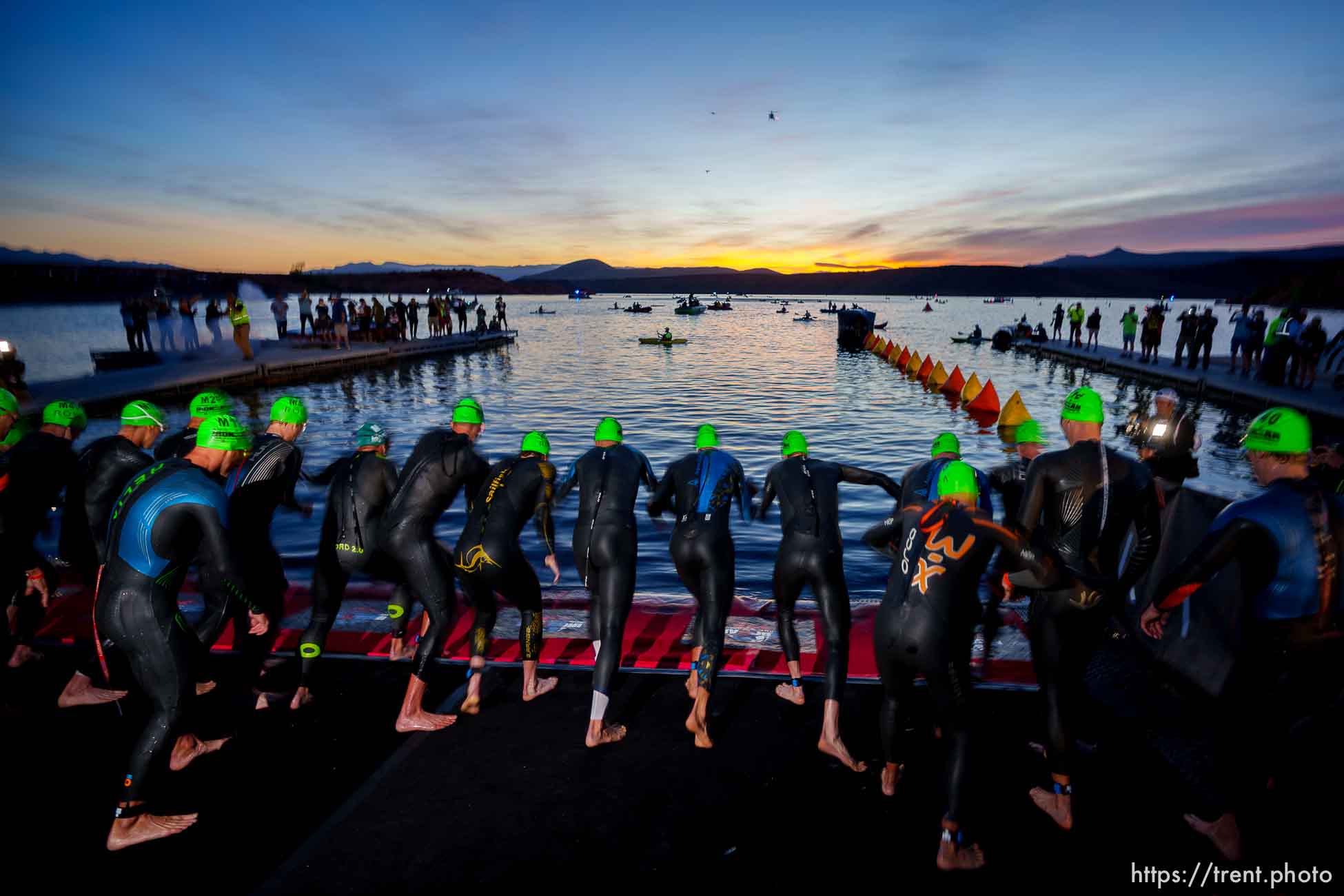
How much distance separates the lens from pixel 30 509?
5285 mm

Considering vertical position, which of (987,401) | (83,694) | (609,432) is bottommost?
(83,694)

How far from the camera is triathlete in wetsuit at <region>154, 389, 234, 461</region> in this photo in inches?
205

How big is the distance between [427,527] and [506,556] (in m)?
0.65

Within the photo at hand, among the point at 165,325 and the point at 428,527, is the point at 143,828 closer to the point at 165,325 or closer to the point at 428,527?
the point at 428,527

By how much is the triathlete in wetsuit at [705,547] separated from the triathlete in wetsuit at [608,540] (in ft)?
1.06

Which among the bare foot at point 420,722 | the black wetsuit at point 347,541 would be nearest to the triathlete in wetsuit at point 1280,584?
the bare foot at point 420,722

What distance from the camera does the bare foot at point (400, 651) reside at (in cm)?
590

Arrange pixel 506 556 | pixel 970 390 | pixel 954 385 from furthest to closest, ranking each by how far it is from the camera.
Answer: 1. pixel 954 385
2. pixel 970 390
3. pixel 506 556

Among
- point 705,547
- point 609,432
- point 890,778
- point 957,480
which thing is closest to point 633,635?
point 705,547

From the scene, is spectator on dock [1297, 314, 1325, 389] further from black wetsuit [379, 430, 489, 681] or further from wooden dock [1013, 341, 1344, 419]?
black wetsuit [379, 430, 489, 681]

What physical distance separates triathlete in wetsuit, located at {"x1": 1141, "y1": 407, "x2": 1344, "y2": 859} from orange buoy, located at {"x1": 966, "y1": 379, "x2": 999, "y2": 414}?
2039 cm

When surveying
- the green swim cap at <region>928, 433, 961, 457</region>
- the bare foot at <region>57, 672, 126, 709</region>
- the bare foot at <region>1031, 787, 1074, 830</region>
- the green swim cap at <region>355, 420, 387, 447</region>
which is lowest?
the bare foot at <region>1031, 787, 1074, 830</region>

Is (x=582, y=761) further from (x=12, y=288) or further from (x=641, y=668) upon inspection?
(x=12, y=288)

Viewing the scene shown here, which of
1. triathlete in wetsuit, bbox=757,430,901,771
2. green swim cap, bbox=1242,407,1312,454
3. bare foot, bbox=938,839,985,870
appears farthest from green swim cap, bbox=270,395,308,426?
green swim cap, bbox=1242,407,1312,454
